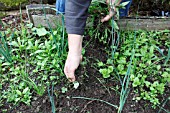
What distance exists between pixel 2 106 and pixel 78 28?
747mm

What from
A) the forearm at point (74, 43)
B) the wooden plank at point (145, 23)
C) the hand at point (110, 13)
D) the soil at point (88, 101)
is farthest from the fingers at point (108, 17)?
the forearm at point (74, 43)

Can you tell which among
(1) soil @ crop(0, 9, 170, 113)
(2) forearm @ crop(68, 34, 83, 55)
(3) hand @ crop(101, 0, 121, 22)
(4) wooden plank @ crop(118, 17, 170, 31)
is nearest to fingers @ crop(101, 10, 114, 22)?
(3) hand @ crop(101, 0, 121, 22)

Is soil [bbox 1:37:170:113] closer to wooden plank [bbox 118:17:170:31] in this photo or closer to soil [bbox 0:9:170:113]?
soil [bbox 0:9:170:113]

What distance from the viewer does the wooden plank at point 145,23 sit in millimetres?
1989

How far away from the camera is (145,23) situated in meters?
2.04

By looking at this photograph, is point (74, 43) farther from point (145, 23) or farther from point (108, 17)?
point (145, 23)

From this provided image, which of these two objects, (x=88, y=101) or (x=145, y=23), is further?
(x=145, y=23)

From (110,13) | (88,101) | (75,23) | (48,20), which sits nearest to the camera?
(75,23)

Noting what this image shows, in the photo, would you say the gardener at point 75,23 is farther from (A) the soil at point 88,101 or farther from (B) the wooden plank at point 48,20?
(B) the wooden plank at point 48,20

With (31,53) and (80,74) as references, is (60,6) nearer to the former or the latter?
(31,53)

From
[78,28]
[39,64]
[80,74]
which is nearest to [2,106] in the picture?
[39,64]

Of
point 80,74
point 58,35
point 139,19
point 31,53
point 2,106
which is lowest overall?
point 2,106

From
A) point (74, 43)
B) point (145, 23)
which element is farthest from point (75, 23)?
point (145, 23)

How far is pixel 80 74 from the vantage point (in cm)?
168
